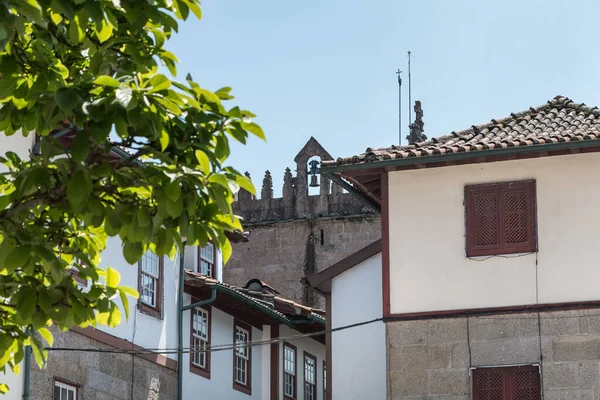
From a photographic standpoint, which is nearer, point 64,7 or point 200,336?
point 64,7

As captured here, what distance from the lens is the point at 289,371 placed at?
111ft

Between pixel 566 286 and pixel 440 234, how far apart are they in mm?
2144

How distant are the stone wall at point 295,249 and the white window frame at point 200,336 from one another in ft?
57.8

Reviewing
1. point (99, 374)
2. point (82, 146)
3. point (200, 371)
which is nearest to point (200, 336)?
point (200, 371)

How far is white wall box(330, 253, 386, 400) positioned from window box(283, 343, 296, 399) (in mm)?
8941

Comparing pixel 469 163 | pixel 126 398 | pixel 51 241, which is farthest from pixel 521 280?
pixel 51 241

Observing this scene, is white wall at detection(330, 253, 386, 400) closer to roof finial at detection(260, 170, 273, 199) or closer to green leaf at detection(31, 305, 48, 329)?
green leaf at detection(31, 305, 48, 329)

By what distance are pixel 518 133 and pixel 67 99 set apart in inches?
616

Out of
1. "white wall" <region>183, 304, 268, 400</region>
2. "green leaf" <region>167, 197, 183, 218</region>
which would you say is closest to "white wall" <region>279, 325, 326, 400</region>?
"white wall" <region>183, 304, 268, 400</region>

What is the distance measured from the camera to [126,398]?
25859 millimetres

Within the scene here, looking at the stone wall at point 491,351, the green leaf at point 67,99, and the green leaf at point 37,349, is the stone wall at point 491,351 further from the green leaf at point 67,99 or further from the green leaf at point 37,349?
the green leaf at point 67,99

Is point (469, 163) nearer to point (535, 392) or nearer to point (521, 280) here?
point (521, 280)

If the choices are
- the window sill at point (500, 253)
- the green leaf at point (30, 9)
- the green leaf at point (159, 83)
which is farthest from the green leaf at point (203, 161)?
the window sill at point (500, 253)

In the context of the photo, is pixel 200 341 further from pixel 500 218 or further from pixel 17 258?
pixel 17 258
